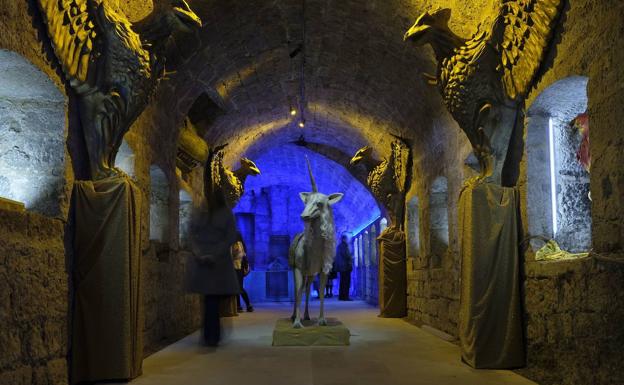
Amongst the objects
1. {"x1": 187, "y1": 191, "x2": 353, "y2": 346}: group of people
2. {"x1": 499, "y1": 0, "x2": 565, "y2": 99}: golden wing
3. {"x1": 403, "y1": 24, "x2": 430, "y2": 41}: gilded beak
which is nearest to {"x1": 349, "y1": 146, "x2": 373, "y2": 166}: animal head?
{"x1": 187, "y1": 191, "x2": 353, "y2": 346}: group of people

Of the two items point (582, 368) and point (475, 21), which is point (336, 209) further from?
point (582, 368)

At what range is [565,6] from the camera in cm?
454

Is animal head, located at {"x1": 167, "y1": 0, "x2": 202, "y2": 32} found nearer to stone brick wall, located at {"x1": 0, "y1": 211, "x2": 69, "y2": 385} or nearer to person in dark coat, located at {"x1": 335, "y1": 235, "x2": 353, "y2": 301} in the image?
stone brick wall, located at {"x1": 0, "y1": 211, "x2": 69, "y2": 385}

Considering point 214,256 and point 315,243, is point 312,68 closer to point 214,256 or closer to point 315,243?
point 315,243

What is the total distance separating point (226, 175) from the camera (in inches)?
479

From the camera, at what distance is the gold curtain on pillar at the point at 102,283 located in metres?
4.79

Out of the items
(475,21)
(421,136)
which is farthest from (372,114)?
(475,21)

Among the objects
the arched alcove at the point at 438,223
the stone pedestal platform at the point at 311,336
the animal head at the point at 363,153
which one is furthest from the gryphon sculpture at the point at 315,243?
the animal head at the point at 363,153

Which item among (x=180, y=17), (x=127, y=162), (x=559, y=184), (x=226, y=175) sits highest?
(x=180, y=17)

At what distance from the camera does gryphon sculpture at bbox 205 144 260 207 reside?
11.1 m

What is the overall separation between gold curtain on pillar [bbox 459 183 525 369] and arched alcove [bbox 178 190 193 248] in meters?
5.64

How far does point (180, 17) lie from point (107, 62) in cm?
81

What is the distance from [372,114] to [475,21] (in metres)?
4.72

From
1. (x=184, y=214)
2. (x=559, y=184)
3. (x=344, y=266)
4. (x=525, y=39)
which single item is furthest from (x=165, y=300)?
(x=344, y=266)
